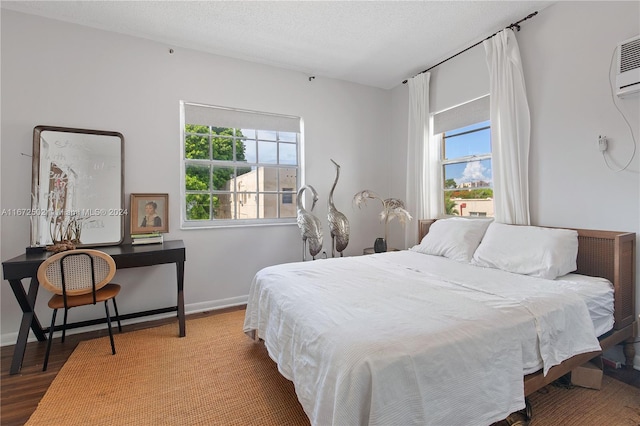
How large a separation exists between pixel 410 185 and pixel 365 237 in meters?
0.94

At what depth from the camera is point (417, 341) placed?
1075 millimetres

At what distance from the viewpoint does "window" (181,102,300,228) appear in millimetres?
3027

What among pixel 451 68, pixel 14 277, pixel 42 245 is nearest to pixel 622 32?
pixel 451 68

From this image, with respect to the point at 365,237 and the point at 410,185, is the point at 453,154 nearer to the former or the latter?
the point at 410,185

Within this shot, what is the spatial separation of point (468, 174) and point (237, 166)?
262 cm

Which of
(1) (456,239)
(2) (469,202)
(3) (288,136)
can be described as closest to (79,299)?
(3) (288,136)

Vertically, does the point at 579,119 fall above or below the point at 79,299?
above

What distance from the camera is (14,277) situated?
6.18ft

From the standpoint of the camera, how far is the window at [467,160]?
2.87 metres

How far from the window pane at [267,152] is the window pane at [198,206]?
0.78 meters

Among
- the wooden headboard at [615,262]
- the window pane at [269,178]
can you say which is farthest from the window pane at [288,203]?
the wooden headboard at [615,262]

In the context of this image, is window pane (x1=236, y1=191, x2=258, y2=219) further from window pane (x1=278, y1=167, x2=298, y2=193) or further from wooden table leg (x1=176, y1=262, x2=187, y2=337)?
wooden table leg (x1=176, y1=262, x2=187, y2=337)

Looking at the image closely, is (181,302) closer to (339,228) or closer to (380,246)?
(339,228)

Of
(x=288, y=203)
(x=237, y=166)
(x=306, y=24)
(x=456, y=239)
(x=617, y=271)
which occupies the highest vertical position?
(x=306, y=24)
